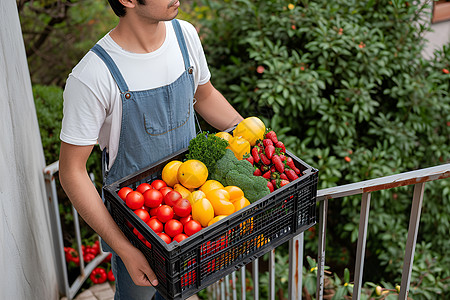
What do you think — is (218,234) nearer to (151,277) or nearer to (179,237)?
(179,237)

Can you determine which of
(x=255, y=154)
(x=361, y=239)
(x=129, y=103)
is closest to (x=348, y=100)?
(x=361, y=239)

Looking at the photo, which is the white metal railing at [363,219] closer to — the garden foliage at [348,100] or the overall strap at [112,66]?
the overall strap at [112,66]

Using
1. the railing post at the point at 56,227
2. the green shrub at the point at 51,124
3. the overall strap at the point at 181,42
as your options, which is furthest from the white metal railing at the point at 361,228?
the green shrub at the point at 51,124

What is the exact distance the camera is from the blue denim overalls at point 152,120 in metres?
1.71

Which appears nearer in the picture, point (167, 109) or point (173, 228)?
point (173, 228)

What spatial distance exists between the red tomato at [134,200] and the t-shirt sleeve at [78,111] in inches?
9.1

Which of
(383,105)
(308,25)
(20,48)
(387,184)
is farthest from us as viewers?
(383,105)

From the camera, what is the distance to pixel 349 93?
3490 millimetres

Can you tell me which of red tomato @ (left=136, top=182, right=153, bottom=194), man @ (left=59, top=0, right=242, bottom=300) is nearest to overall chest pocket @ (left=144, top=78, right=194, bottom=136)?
man @ (left=59, top=0, right=242, bottom=300)

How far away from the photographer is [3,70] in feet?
6.22

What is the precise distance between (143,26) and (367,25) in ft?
7.88

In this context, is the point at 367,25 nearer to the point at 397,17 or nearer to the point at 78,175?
the point at 397,17

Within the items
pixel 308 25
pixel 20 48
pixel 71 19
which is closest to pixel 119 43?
pixel 20 48

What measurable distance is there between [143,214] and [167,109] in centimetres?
43
